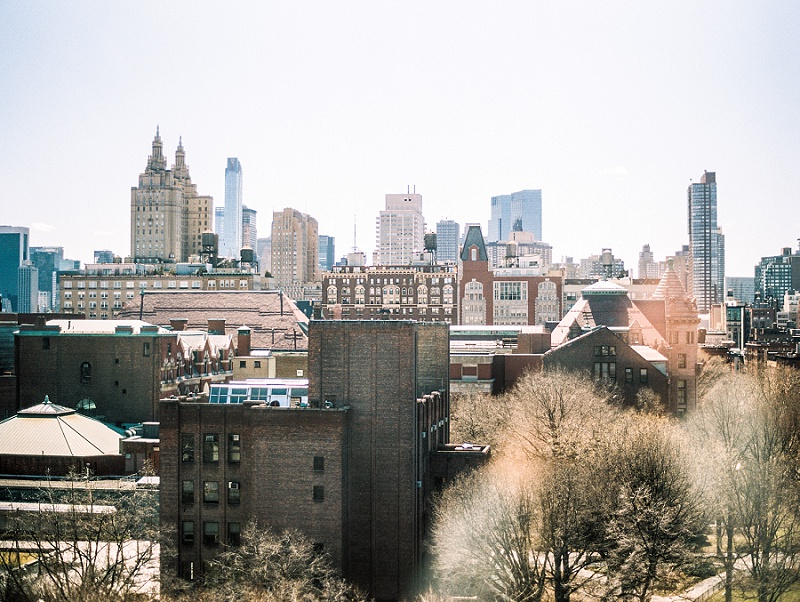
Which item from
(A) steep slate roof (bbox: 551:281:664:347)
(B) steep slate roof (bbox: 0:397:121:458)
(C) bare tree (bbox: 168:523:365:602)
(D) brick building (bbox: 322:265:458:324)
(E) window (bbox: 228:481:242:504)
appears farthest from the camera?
(D) brick building (bbox: 322:265:458:324)

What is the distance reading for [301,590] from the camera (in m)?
48.6

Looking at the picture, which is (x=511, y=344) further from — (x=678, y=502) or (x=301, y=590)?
(x=301, y=590)

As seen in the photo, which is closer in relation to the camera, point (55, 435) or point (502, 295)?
point (55, 435)

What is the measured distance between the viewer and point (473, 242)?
19450 cm

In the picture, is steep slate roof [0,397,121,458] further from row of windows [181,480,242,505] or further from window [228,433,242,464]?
window [228,433,242,464]

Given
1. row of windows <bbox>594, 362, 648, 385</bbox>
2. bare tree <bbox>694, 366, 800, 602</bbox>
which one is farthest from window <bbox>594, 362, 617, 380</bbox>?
bare tree <bbox>694, 366, 800, 602</bbox>

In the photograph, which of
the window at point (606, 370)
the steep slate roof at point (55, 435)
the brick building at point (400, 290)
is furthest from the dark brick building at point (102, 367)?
the brick building at point (400, 290)

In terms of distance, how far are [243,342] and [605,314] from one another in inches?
1779

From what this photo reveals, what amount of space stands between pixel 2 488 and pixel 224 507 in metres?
23.8

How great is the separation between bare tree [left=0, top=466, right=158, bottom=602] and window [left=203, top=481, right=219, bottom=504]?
3.53 m

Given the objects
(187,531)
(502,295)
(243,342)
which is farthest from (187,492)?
(502,295)

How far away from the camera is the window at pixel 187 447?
56.4 m

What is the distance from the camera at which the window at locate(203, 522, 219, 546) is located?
183 ft

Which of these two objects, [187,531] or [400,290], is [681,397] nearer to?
[187,531]
